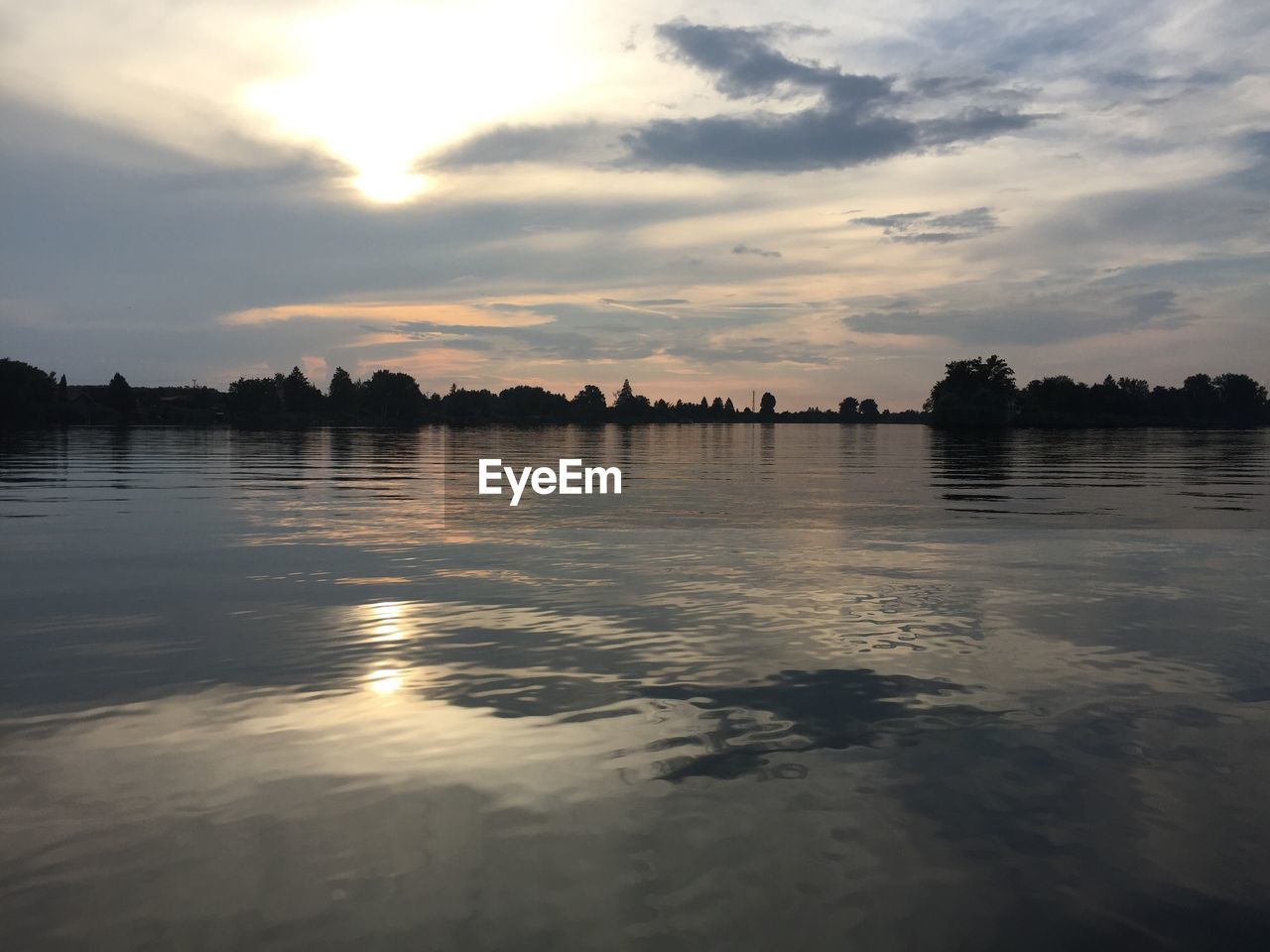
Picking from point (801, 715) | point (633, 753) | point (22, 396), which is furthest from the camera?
point (22, 396)

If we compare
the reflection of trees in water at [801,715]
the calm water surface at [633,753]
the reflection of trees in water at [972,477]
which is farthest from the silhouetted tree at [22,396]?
the reflection of trees in water at [801,715]

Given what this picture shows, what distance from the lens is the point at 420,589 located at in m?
21.1

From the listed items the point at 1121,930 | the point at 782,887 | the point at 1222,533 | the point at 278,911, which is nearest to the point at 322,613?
the point at 278,911

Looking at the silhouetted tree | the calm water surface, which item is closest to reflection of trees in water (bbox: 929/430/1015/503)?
the calm water surface

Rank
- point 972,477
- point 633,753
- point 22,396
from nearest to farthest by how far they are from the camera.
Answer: point 633,753, point 972,477, point 22,396

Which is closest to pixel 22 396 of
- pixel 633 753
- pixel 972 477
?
pixel 972 477

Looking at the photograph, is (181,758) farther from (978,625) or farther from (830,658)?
(978,625)

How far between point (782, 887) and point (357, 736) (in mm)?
5879

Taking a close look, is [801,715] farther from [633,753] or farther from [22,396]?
[22,396]

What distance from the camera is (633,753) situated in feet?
34.7

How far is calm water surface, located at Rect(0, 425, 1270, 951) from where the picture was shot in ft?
24.2

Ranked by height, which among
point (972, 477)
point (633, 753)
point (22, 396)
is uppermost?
point (22, 396)

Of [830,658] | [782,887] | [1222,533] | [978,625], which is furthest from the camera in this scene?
[1222,533]

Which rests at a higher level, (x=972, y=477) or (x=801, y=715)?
(x=972, y=477)
